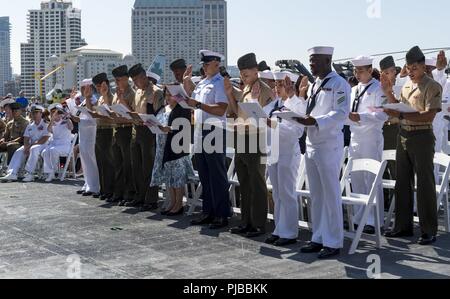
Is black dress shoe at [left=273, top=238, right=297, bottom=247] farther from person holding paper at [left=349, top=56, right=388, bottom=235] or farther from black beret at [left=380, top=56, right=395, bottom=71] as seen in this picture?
black beret at [left=380, top=56, right=395, bottom=71]

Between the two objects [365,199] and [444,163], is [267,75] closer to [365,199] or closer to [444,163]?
[365,199]

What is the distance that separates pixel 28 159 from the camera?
13.1 metres

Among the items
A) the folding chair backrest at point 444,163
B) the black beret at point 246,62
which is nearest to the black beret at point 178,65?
the black beret at point 246,62

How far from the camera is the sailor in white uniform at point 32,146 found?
42.8 feet

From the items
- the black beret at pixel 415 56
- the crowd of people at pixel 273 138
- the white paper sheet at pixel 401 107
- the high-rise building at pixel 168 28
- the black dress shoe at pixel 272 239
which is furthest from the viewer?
the high-rise building at pixel 168 28

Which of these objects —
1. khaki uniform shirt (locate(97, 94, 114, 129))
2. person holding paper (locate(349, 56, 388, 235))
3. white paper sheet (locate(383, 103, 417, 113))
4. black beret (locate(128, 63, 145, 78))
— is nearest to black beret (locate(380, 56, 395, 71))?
person holding paper (locate(349, 56, 388, 235))

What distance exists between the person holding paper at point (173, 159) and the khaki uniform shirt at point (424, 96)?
9.78 feet

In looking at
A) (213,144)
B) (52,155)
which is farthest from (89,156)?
(213,144)

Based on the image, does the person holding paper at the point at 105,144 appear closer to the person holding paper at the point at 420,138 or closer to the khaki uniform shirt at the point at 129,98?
the khaki uniform shirt at the point at 129,98

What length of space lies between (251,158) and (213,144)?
2.57ft

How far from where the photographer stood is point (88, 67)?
96875 mm

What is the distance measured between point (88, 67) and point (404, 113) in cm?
9444

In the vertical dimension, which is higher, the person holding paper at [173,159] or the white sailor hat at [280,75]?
the white sailor hat at [280,75]
